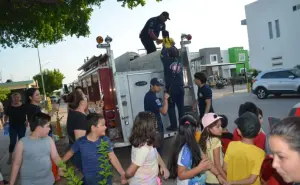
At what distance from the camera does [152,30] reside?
7.83 meters

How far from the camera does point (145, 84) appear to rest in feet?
21.6

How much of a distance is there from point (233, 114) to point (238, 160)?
1097 centimetres

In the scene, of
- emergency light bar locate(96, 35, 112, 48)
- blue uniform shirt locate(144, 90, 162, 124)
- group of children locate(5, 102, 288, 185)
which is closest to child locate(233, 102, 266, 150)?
group of children locate(5, 102, 288, 185)

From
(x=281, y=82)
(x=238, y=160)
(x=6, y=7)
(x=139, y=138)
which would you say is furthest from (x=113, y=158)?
(x=281, y=82)

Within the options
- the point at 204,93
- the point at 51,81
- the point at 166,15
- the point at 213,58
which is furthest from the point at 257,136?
the point at 51,81

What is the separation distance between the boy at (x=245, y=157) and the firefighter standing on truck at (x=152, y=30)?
5.03m

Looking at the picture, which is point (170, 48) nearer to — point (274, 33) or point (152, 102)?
point (152, 102)

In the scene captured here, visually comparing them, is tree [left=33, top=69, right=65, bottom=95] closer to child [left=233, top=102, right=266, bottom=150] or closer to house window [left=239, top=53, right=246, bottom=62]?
house window [left=239, top=53, right=246, bottom=62]

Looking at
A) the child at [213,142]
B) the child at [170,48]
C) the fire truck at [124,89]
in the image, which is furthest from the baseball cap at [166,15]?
the child at [213,142]

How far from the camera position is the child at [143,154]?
3033 millimetres

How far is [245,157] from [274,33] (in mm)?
29345

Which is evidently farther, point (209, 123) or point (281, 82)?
point (281, 82)

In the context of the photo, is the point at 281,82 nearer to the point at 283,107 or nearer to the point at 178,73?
the point at 283,107

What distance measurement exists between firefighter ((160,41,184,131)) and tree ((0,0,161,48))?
3.67m
